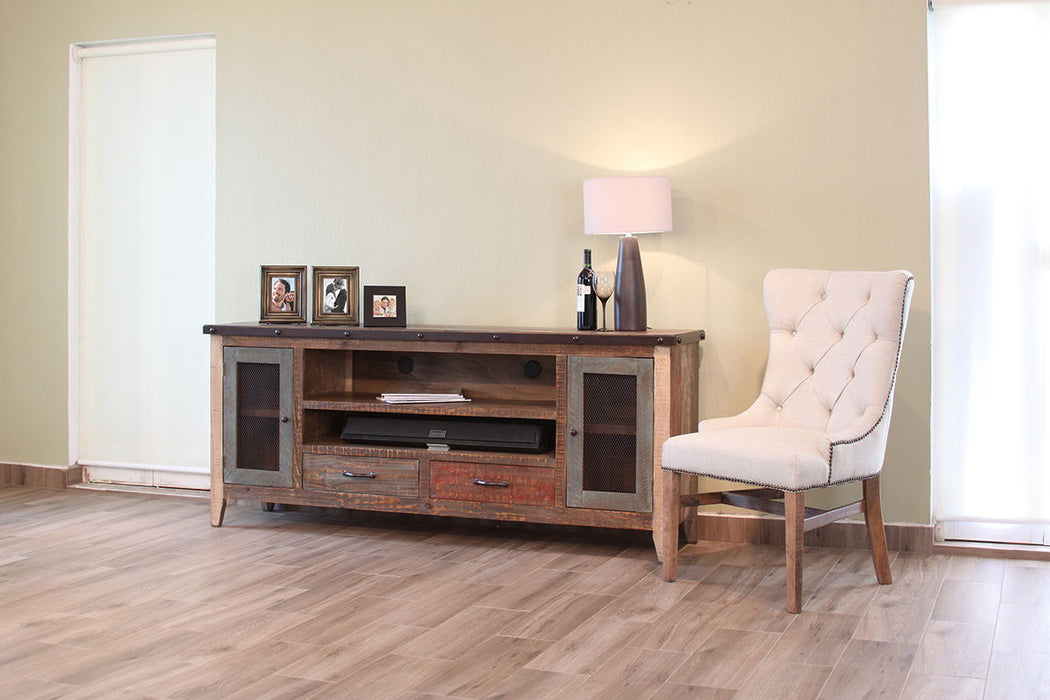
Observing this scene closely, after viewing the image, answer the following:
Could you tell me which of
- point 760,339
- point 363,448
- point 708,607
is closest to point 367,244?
point 363,448

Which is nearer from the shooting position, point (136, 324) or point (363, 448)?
point (363, 448)

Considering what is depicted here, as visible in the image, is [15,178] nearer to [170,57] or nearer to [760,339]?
[170,57]

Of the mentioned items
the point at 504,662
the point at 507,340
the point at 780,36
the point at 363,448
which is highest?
the point at 780,36

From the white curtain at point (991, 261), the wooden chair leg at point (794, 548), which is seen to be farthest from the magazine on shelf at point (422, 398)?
the white curtain at point (991, 261)

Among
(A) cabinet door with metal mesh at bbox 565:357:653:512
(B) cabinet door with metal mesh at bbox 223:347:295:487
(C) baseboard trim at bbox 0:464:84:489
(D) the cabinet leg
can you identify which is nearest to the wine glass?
(A) cabinet door with metal mesh at bbox 565:357:653:512

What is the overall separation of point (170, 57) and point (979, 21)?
3.35 meters

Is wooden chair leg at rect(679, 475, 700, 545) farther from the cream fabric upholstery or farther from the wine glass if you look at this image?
the wine glass

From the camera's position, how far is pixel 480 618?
3.02 meters

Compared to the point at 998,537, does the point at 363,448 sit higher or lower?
higher

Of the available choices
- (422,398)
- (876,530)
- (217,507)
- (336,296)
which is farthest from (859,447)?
(217,507)

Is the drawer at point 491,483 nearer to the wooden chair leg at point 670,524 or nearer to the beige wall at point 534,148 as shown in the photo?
the wooden chair leg at point 670,524

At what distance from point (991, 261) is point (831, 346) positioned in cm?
71

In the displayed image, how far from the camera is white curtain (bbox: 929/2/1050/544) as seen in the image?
3.78 metres

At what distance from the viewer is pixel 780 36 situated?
3.93 meters
